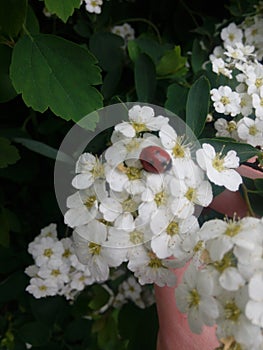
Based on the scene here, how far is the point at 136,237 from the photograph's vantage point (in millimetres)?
911

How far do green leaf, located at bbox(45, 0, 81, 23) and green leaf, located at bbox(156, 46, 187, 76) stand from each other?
32cm

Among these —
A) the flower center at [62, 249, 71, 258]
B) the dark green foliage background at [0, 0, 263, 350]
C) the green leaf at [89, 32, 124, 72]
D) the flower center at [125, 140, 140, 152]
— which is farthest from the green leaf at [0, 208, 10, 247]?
the flower center at [125, 140, 140, 152]

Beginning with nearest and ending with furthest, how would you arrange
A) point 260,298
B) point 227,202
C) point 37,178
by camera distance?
point 260,298
point 227,202
point 37,178

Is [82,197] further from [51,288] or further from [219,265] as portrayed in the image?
[51,288]

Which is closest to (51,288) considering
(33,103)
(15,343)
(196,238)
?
(15,343)

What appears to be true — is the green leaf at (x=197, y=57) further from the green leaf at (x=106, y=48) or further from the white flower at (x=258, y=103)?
the white flower at (x=258, y=103)

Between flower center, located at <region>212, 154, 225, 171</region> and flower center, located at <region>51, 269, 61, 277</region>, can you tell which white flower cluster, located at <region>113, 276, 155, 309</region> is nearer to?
flower center, located at <region>51, 269, 61, 277</region>

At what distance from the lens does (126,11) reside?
5.41ft

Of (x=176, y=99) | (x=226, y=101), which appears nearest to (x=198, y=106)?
(x=226, y=101)

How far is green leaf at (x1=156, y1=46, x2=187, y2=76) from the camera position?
1365mm

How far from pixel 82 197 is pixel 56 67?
0.32m

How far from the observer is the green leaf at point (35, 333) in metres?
1.55

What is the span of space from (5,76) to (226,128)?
520mm

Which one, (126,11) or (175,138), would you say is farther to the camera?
(126,11)
